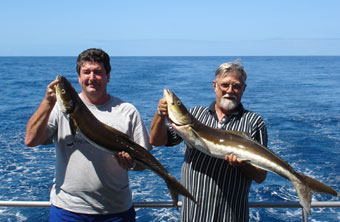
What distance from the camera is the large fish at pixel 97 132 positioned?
3.12m

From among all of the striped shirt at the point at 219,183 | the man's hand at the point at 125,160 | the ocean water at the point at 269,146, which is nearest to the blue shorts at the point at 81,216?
the man's hand at the point at 125,160

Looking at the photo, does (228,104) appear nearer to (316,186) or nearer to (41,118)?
(316,186)

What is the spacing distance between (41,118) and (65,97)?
0.26 metres

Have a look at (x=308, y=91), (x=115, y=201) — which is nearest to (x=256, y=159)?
(x=115, y=201)

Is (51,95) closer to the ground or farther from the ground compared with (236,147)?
farther from the ground

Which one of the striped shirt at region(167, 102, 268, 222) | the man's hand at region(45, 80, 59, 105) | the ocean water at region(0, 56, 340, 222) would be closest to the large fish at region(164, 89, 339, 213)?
the striped shirt at region(167, 102, 268, 222)

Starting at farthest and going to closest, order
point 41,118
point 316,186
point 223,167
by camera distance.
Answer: point 223,167 → point 316,186 → point 41,118

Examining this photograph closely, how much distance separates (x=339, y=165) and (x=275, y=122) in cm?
678

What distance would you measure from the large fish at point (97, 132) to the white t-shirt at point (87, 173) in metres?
0.12

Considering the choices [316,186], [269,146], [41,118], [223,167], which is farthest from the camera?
[269,146]

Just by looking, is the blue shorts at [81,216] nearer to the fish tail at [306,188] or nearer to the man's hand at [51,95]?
the man's hand at [51,95]

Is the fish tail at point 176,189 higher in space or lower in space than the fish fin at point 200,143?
lower

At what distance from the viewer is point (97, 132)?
3.17 m

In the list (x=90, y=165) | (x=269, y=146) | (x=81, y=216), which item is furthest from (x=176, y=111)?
(x=269, y=146)
